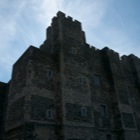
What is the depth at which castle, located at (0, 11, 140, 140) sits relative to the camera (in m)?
14.6

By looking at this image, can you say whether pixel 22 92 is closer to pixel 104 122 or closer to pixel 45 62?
pixel 45 62

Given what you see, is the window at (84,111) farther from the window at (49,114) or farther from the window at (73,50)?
the window at (73,50)

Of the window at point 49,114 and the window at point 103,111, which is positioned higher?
the window at point 103,111

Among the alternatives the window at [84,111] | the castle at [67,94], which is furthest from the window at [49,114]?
the window at [84,111]

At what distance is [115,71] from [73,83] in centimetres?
759

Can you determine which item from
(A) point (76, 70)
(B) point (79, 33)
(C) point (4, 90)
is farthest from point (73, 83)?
(C) point (4, 90)

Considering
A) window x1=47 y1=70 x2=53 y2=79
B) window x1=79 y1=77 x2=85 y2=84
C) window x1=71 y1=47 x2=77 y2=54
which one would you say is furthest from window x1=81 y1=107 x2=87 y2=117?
window x1=71 y1=47 x2=77 y2=54

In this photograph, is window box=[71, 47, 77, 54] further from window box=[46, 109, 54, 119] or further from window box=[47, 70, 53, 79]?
window box=[46, 109, 54, 119]

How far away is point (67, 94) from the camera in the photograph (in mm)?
16156

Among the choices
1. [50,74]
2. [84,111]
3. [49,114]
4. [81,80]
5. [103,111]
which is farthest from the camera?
[103,111]

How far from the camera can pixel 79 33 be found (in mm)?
21109

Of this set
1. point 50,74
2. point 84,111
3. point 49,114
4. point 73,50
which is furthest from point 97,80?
point 49,114

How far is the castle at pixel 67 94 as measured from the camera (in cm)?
1460

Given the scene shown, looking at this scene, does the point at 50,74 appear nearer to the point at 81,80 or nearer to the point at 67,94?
the point at 67,94
